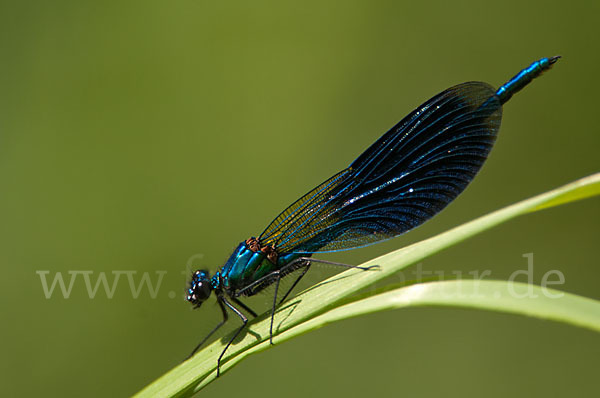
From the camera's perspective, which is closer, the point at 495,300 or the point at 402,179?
the point at 495,300

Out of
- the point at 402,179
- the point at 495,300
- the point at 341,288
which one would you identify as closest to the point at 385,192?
the point at 402,179

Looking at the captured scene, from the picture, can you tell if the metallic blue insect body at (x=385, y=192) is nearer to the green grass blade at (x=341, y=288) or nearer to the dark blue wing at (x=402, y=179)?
the dark blue wing at (x=402, y=179)

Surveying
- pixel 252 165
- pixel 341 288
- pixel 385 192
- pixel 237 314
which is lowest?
pixel 237 314

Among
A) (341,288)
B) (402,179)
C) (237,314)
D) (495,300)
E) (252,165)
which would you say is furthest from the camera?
(252,165)

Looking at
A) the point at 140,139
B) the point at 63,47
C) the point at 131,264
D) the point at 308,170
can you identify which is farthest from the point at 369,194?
the point at 63,47

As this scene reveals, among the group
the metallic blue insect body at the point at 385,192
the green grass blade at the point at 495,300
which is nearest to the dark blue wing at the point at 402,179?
the metallic blue insect body at the point at 385,192

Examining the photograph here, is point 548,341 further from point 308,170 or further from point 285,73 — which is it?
point 285,73

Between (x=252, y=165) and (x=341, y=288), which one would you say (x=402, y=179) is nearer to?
(x=341, y=288)
